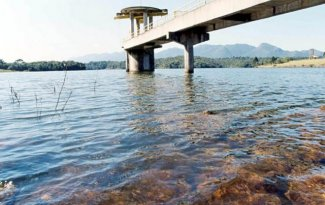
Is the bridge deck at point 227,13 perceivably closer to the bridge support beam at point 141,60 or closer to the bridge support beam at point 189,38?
the bridge support beam at point 189,38

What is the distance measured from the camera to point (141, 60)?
69.2 meters

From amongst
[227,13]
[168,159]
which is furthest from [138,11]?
[168,159]

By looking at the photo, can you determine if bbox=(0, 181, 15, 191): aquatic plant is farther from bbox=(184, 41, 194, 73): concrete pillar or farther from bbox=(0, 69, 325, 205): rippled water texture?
bbox=(184, 41, 194, 73): concrete pillar

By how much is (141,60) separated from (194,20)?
3620cm

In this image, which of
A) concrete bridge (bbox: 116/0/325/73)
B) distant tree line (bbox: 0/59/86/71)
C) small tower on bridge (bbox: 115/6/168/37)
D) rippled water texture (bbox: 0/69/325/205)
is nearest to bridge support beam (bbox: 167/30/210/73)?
concrete bridge (bbox: 116/0/325/73)

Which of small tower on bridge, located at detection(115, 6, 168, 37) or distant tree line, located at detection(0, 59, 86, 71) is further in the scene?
distant tree line, located at detection(0, 59, 86, 71)

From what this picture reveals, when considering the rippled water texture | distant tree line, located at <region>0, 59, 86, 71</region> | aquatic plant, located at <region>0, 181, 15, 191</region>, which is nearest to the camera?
the rippled water texture

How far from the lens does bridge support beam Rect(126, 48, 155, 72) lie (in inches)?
2709

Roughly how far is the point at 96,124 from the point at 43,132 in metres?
1.71

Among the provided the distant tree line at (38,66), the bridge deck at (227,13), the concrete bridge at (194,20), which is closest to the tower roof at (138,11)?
the concrete bridge at (194,20)

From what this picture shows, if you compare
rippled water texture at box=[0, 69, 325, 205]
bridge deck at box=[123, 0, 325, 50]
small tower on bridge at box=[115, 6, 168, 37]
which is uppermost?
small tower on bridge at box=[115, 6, 168, 37]

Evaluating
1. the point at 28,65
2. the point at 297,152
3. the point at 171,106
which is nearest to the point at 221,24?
the point at 171,106

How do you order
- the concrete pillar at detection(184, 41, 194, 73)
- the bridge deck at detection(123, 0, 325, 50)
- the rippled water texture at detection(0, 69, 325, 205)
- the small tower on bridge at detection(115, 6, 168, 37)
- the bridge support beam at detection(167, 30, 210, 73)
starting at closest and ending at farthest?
1. the rippled water texture at detection(0, 69, 325, 205)
2. the bridge deck at detection(123, 0, 325, 50)
3. the bridge support beam at detection(167, 30, 210, 73)
4. the concrete pillar at detection(184, 41, 194, 73)
5. the small tower on bridge at detection(115, 6, 168, 37)

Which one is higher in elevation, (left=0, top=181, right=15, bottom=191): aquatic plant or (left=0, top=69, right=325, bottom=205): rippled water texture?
(left=0, top=69, right=325, bottom=205): rippled water texture
